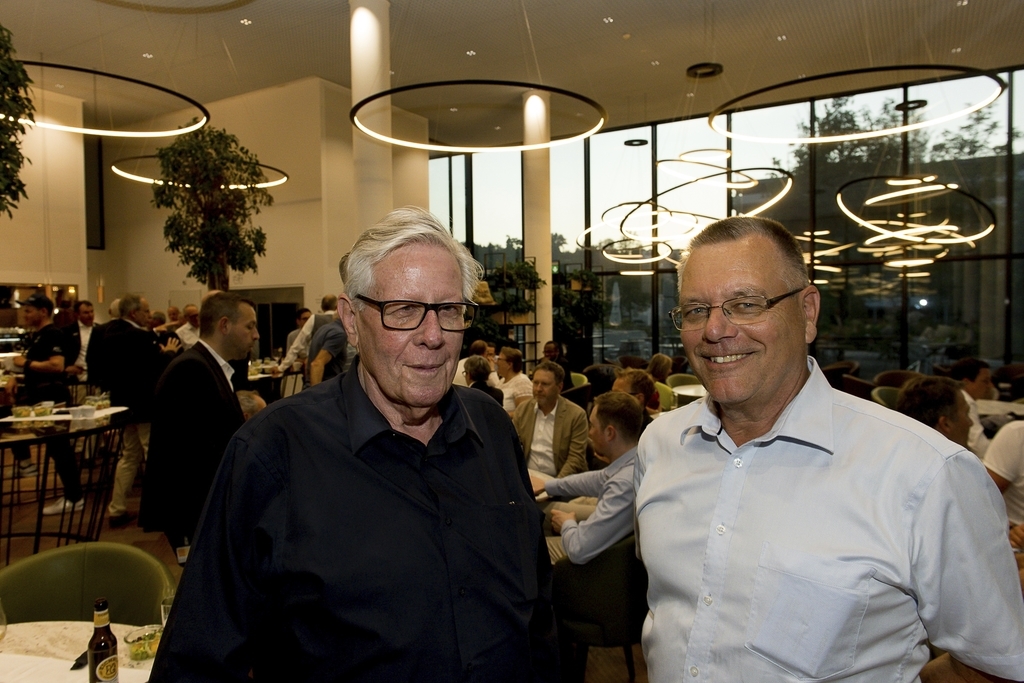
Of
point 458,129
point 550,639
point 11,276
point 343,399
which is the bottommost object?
point 550,639

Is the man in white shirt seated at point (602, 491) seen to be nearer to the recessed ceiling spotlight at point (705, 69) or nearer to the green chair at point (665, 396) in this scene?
the green chair at point (665, 396)

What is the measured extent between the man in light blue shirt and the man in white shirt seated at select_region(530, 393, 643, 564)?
123 cm

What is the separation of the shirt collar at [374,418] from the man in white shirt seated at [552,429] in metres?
3.24

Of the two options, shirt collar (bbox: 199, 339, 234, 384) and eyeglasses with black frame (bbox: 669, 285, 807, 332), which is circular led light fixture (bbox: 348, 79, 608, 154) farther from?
eyeglasses with black frame (bbox: 669, 285, 807, 332)

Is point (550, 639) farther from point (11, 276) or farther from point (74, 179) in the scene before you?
point (74, 179)

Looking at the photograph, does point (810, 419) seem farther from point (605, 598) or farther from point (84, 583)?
point (84, 583)

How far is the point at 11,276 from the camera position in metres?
11.9

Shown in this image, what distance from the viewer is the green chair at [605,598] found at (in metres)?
2.73

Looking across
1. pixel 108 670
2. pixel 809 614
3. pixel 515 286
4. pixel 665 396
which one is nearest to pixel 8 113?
pixel 108 670

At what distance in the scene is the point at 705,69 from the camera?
1138cm

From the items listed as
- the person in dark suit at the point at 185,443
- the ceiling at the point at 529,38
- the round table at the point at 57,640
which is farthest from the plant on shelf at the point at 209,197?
the round table at the point at 57,640

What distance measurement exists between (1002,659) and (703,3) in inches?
387

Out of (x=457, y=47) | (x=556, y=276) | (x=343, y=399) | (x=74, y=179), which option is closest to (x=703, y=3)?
(x=457, y=47)

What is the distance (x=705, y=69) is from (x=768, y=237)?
37.1 ft
